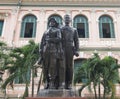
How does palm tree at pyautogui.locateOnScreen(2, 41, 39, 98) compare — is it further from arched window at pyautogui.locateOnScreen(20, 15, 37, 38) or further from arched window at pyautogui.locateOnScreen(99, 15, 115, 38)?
arched window at pyautogui.locateOnScreen(99, 15, 115, 38)

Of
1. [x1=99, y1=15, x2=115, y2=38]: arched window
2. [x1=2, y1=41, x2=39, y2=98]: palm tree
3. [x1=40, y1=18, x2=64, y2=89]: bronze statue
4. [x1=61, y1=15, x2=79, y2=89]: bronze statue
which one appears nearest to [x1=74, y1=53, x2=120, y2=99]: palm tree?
[x1=2, y1=41, x2=39, y2=98]: palm tree

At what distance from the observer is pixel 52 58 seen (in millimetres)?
5984

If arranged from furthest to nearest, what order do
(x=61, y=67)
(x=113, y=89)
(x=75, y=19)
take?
(x=75, y=19) → (x=113, y=89) → (x=61, y=67)

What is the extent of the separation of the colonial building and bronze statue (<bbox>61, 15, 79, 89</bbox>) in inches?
436

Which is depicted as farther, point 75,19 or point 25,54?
point 75,19

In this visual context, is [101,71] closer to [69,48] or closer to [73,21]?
[73,21]

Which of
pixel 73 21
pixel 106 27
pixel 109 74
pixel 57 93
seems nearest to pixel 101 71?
pixel 109 74

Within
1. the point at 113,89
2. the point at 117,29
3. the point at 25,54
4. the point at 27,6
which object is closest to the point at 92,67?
the point at 113,89

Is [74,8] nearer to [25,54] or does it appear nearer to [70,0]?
[70,0]

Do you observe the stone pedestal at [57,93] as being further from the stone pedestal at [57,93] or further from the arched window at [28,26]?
the arched window at [28,26]

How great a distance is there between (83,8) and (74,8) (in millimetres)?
724

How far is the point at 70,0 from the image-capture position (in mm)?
19344

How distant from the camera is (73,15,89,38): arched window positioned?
18156 millimetres

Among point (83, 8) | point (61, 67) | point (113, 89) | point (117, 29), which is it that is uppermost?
point (83, 8)
